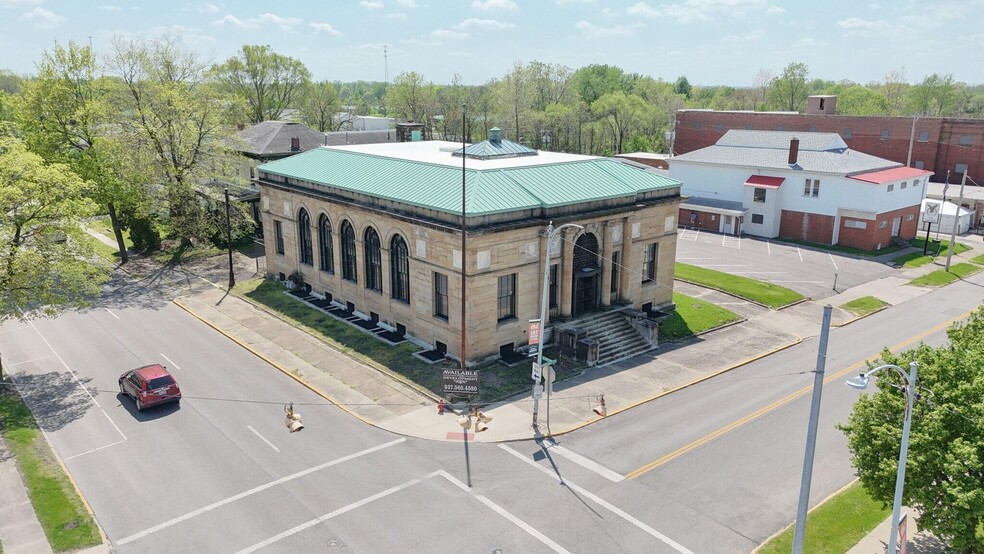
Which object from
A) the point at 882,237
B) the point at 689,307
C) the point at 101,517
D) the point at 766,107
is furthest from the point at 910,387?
the point at 766,107

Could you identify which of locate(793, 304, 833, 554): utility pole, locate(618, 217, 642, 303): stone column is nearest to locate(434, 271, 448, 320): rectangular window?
locate(618, 217, 642, 303): stone column

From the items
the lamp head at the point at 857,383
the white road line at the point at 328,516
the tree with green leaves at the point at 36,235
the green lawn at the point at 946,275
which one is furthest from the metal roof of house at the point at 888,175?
the tree with green leaves at the point at 36,235

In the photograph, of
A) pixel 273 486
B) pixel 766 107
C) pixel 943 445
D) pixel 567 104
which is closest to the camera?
pixel 943 445

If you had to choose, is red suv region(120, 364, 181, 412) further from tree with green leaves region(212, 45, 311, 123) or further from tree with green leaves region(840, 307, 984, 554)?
tree with green leaves region(212, 45, 311, 123)

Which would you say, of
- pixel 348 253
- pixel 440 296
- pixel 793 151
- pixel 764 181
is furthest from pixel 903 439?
pixel 793 151

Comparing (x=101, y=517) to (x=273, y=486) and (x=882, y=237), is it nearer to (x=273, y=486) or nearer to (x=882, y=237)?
(x=273, y=486)

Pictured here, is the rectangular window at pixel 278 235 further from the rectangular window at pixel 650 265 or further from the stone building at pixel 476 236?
the rectangular window at pixel 650 265
